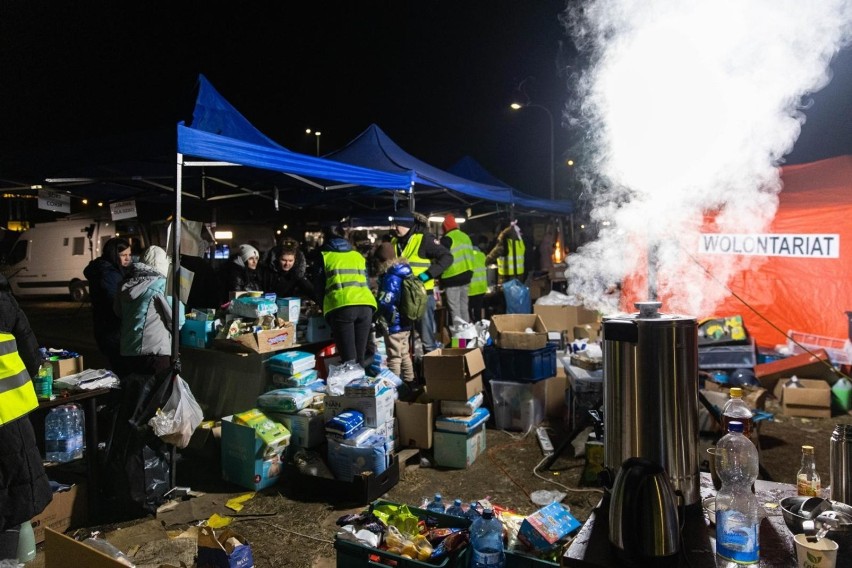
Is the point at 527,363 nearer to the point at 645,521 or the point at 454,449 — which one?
the point at 454,449

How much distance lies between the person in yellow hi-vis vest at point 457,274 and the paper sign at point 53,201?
4.76 metres

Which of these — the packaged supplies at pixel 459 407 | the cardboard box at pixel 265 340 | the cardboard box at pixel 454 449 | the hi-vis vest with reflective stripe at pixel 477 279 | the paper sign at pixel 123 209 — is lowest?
the cardboard box at pixel 454 449

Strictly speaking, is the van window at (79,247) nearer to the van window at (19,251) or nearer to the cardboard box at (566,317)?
the van window at (19,251)

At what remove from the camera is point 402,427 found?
205 inches

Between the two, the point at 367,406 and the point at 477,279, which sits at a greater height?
the point at 477,279

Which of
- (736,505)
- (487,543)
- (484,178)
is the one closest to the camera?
(736,505)

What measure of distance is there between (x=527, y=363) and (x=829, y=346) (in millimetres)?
4724

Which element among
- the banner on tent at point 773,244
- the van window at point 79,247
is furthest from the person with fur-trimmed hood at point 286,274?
the van window at point 79,247

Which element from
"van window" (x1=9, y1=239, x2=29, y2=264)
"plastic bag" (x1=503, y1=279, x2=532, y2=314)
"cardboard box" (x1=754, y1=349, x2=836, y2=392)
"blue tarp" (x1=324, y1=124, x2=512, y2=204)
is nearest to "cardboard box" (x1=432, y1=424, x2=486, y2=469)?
"cardboard box" (x1=754, y1=349, x2=836, y2=392)

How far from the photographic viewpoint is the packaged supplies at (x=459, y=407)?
5.11 metres

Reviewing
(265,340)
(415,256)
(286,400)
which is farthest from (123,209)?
(415,256)

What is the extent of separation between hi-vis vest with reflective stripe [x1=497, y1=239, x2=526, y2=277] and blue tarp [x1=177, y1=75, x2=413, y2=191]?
311cm

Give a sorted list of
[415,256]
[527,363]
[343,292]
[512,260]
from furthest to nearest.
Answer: [512,260] < [415,256] < [527,363] < [343,292]

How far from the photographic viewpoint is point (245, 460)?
14.9 feet
